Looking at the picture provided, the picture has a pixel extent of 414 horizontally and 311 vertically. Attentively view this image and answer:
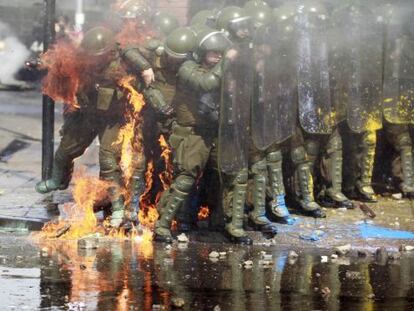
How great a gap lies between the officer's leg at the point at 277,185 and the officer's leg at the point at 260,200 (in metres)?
0.30

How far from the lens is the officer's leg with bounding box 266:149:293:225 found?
9.41m

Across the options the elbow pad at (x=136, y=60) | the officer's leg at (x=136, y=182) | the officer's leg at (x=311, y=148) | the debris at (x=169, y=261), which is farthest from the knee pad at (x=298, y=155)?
the debris at (x=169, y=261)

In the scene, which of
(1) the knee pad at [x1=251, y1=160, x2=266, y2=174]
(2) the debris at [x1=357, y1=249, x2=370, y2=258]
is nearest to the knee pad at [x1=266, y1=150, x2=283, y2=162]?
(1) the knee pad at [x1=251, y1=160, x2=266, y2=174]

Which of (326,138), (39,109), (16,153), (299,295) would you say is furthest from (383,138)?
(39,109)

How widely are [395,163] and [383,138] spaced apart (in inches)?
12.0

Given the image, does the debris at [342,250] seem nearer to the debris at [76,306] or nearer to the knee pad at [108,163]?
the knee pad at [108,163]

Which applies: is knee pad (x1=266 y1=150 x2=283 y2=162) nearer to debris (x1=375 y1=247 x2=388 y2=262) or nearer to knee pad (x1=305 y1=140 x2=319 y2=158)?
knee pad (x1=305 y1=140 x2=319 y2=158)

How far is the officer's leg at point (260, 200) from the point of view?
904 cm

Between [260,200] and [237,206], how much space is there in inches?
15.2

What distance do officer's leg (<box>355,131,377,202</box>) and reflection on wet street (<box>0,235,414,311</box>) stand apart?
1.77m

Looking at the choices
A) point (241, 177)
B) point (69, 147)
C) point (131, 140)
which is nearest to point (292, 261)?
point (241, 177)

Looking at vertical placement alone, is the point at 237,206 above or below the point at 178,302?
above

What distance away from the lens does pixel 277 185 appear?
9.42 metres

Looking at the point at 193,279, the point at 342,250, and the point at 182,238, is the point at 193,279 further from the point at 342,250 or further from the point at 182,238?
the point at 342,250
